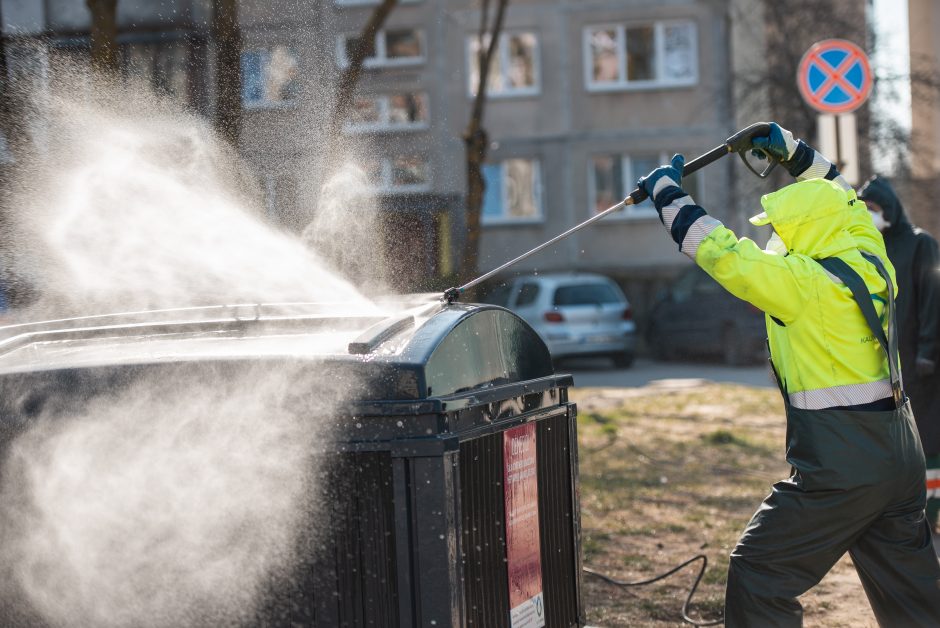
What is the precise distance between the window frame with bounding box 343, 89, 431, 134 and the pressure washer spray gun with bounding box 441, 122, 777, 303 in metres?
4.07

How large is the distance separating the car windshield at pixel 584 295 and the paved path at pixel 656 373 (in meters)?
1.13

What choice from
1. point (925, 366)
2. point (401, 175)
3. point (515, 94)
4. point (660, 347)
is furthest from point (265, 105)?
point (515, 94)

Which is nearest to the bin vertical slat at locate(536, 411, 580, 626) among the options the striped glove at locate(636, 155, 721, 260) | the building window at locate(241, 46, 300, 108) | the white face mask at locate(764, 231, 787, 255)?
the striped glove at locate(636, 155, 721, 260)

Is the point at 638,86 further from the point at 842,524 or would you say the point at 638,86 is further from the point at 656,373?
the point at 842,524

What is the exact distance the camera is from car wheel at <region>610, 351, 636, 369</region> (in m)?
19.6

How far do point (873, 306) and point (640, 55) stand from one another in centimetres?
2429

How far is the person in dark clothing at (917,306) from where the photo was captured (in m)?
6.34

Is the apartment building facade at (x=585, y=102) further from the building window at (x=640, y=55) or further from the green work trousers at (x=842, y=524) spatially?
the green work trousers at (x=842, y=524)

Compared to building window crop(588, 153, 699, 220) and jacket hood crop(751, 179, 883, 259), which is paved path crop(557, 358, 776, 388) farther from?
jacket hood crop(751, 179, 883, 259)

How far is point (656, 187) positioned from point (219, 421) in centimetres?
153

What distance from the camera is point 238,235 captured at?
5094 millimetres

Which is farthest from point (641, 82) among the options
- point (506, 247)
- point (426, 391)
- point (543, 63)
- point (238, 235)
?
point (426, 391)

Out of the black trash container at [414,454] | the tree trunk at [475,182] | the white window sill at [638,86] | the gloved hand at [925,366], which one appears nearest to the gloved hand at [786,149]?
the black trash container at [414,454]

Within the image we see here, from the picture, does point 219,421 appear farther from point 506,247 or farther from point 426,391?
point 506,247
